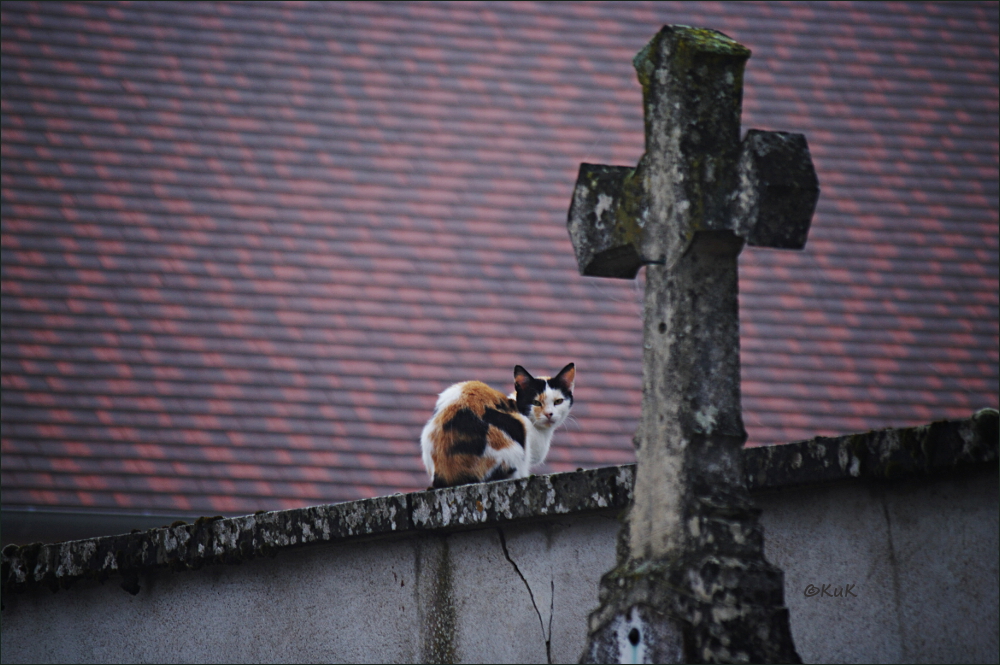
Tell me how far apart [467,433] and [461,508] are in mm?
1078

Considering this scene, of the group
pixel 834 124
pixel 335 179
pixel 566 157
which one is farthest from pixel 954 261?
pixel 335 179

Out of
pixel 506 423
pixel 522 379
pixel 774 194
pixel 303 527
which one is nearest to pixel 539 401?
pixel 522 379

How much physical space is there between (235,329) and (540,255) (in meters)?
3.28

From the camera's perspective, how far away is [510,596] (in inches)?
129

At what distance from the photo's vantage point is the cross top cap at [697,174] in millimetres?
2432

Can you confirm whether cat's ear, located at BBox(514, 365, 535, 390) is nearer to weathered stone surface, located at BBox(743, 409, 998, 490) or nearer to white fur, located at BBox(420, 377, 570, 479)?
white fur, located at BBox(420, 377, 570, 479)

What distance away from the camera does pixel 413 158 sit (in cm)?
1111

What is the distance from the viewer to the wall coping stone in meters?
2.82

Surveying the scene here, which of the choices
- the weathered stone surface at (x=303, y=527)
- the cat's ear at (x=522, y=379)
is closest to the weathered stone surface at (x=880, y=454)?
the weathered stone surface at (x=303, y=527)

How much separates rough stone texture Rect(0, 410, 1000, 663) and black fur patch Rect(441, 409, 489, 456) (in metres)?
0.91

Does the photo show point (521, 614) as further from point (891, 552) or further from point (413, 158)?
point (413, 158)

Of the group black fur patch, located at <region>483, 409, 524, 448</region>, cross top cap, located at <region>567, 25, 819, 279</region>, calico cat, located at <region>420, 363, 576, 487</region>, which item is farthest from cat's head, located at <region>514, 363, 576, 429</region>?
cross top cap, located at <region>567, 25, 819, 279</region>

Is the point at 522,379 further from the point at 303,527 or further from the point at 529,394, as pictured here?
the point at 303,527

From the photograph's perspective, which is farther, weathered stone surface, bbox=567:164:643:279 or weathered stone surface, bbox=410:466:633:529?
weathered stone surface, bbox=410:466:633:529
